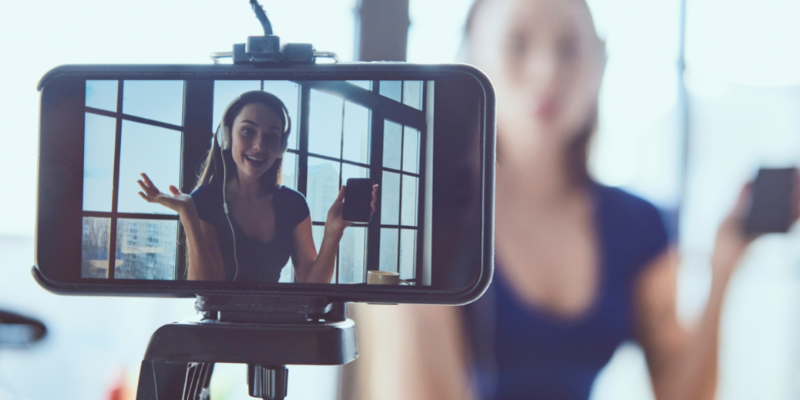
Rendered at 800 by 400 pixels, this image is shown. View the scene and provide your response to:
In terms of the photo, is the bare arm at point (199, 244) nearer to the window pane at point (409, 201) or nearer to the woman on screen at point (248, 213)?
the woman on screen at point (248, 213)

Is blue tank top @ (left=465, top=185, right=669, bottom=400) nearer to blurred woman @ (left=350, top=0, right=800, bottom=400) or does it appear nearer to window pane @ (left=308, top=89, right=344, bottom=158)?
blurred woman @ (left=350, top=0, right=800, bottom=400)

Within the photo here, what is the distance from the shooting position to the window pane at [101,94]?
31 cm

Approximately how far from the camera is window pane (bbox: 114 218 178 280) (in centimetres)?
31

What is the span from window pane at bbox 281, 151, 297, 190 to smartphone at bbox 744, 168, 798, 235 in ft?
1.60

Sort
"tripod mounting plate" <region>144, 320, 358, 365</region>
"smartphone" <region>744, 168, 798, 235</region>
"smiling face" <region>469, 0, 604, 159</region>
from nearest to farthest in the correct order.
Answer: "tripod mounting plate" <region>144, 320, 358, 365</region> → "smartphone" <region>744, 168, 798, 235</region> → "smiling face" <region>469, 0, 604, 159</region>

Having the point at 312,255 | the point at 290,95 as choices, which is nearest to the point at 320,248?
the point at 312,255

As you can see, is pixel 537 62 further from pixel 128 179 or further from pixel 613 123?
pixel 128 179

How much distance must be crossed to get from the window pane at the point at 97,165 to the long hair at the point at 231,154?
8 centimetres

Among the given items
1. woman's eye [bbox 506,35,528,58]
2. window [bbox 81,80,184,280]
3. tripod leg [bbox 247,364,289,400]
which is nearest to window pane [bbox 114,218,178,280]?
window [bbox 81,80,184,280]

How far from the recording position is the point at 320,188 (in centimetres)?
32

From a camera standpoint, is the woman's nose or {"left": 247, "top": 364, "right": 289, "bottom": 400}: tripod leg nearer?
{"left": 247, "top": 364, "right": 289, "bottom": 400}: tripod leg

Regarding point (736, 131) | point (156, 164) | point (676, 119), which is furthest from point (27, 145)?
point (736, 131)

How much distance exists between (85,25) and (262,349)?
79 centimetres

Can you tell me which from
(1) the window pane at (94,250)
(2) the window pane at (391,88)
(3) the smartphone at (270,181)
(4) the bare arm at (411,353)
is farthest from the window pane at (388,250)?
(4) the bare arm at (411,353)
